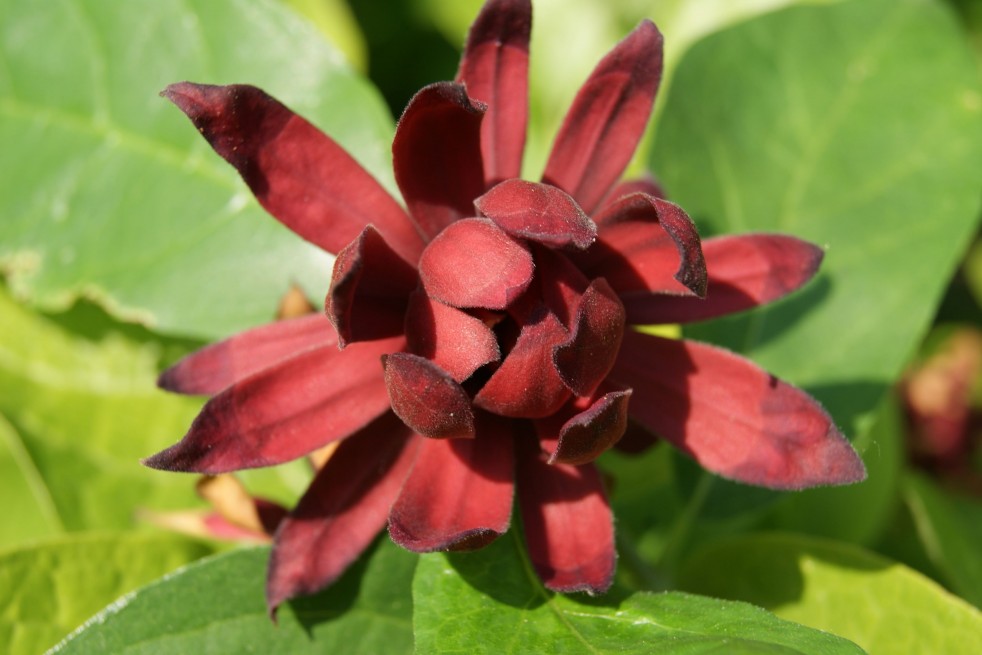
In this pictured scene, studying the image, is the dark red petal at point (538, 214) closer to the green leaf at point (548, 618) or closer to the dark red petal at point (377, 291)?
the dark red petal at point (377, 291)

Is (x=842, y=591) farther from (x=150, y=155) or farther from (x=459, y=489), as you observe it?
(x=150, y=155)

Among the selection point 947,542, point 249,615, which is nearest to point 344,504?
point 249,615

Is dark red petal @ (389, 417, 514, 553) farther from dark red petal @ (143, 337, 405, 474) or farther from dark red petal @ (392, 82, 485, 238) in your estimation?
dark red petal @ (392, 82, 485, 238)

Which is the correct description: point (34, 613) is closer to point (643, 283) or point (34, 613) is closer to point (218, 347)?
point (218, 347)

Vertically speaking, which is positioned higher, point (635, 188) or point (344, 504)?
point (635, 188)

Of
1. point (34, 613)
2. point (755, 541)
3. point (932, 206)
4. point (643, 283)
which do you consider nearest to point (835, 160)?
point (932, 206)

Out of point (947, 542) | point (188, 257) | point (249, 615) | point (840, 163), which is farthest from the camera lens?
point (947, 542)

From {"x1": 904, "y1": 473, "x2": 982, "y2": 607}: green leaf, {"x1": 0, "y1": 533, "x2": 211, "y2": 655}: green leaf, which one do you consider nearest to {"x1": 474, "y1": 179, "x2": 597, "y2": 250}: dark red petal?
{"x1": 0, "y1": 533, "x2": 211, "y2": 655}: green leaf
